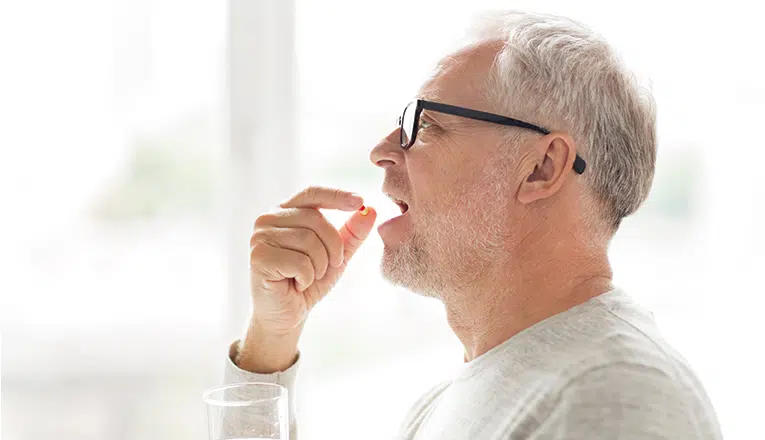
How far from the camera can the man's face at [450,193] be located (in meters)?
1.48

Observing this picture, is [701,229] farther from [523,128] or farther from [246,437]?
[246,437]

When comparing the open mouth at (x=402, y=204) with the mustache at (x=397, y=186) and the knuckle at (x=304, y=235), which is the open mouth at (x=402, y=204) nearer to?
the mustache at (x=397, y=186)

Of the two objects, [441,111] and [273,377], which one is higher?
[441,111]

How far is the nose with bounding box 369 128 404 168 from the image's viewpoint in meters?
1.59

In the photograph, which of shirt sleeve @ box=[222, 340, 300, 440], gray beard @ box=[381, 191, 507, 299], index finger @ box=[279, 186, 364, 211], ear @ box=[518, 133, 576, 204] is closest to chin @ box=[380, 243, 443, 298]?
gray beard @ box=[381, 191, 507, 299]

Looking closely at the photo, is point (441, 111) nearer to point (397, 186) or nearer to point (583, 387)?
point (397, 186)

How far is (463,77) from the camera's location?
1.51m

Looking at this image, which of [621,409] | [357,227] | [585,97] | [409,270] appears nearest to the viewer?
[621,409]

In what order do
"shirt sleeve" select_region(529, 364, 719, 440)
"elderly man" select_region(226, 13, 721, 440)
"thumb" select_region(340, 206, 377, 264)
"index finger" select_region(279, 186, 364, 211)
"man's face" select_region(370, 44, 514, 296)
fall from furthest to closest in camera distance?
"thumb" select_region(340, 206, 377, 264)
"index finger" select_region(279, 186, 364, 211)
"man's face" select_region(370, 44, 514, 296)
"elderly man" select_region(226, 13, 721, 440)
"shirt sleeve" select_region(529, 364, 719, 440)

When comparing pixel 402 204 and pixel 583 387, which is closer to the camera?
pixel 583 387

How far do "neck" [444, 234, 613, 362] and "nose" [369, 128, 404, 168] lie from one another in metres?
0.27

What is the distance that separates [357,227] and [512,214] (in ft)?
1.15

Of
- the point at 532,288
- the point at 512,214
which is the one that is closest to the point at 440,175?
the point at 512,214

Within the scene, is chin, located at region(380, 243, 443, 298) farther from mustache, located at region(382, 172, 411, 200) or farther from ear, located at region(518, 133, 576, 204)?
ear, located at region(518, 133, 576, 204)
